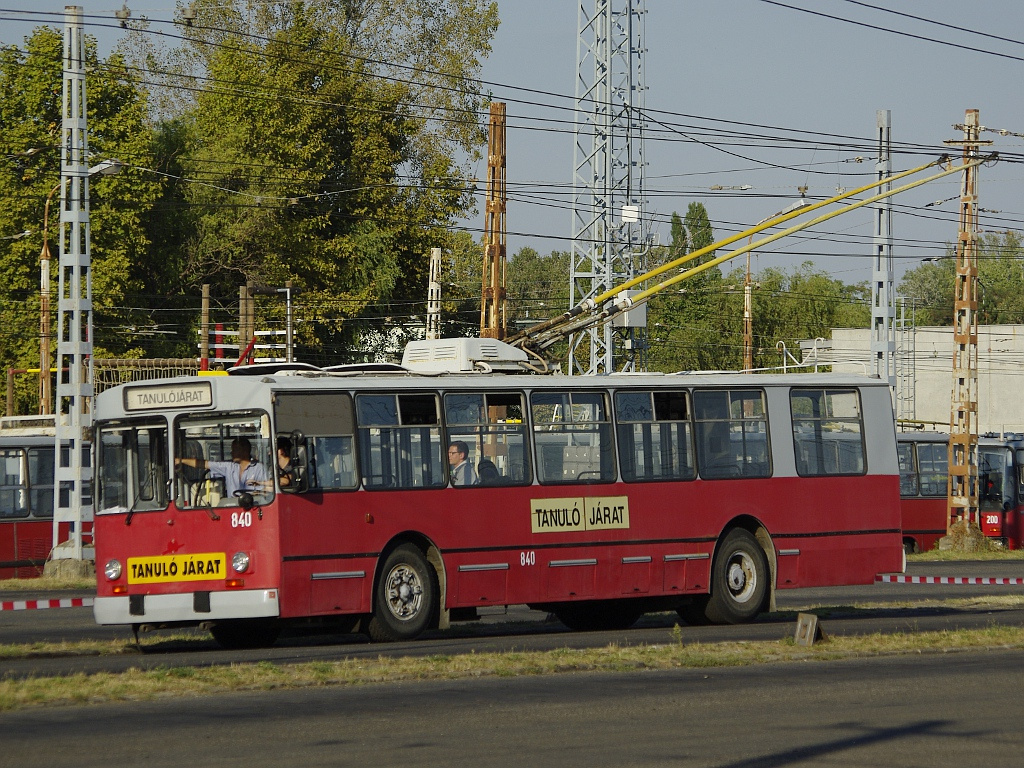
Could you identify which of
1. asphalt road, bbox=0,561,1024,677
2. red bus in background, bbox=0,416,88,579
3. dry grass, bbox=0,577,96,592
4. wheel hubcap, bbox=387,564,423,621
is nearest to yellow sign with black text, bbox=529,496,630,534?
asphalt road, bbox=0,561,1024,677

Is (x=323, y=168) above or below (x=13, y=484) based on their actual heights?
above

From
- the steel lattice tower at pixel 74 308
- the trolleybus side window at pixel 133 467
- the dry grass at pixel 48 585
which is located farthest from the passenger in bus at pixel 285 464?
the steel lattice tower at pixel 74 308

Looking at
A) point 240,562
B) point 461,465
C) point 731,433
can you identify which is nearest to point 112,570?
point 240,562

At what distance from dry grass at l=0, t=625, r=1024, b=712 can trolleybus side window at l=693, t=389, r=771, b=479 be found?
10.5ft

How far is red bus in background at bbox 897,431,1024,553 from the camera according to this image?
4112 cm

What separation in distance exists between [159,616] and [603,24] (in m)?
28.8

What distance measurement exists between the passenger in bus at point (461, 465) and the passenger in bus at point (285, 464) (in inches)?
78.7

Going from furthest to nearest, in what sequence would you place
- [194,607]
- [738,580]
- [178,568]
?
[738,580]
[178,568]
[194,607]

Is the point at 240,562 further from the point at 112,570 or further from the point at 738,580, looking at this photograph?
the point at 738,580

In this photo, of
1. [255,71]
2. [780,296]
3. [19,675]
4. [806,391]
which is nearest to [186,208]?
[255,71]

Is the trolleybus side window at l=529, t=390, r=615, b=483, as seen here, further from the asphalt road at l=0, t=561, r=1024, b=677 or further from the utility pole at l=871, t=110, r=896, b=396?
the utility pole at l=871, t=110, r=896, b=396

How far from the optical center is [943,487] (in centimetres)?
4169

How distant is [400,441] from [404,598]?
1.60 m

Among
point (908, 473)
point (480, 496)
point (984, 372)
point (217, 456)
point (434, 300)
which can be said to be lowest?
point (480, 496)
